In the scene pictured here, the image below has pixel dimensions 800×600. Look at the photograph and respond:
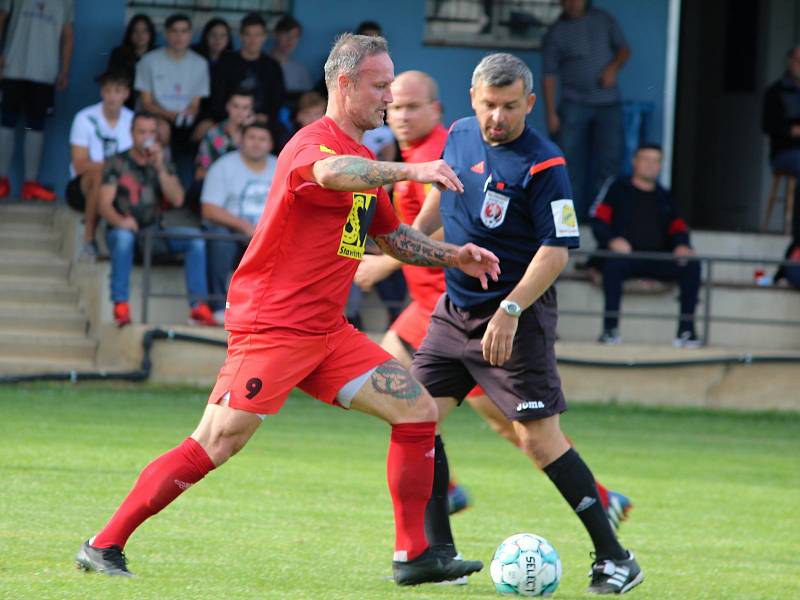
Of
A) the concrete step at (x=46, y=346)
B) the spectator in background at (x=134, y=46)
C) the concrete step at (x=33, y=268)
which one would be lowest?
the concrete step at (x=46, y=346)

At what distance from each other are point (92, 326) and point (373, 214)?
924 cm

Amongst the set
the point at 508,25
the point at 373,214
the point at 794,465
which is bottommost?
the point at 794,465

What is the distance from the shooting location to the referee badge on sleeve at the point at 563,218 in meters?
6.32

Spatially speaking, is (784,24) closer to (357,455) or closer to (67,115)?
(67,115)

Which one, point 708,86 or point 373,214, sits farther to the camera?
point 708,86

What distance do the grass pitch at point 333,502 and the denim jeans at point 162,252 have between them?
3.20ft

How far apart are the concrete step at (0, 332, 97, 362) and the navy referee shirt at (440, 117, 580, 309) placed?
8552 mm

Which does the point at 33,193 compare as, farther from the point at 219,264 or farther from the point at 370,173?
the point at 370,173

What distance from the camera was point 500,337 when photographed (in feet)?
20.7

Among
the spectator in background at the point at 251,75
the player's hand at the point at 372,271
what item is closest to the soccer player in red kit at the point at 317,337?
the player's hand at the point at 372,271

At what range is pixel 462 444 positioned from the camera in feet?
38.4

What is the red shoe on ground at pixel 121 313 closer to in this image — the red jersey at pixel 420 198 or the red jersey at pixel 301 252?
the red jersey at pixel 420 198

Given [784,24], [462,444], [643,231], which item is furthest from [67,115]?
[784,24]

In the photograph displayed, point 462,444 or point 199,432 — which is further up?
point 199,432
